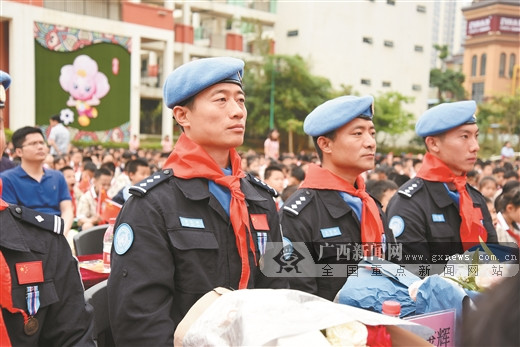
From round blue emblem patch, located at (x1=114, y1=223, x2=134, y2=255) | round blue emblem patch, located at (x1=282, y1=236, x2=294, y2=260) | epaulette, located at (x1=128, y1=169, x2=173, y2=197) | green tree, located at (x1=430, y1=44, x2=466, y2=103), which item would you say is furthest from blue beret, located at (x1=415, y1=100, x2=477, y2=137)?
green tree, located at (x1=430, y1=44, x2=466, y2=103)

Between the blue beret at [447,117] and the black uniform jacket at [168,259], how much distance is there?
154cm

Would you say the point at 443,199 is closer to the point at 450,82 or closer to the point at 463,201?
the point at 463,201

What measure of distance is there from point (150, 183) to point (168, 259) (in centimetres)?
29

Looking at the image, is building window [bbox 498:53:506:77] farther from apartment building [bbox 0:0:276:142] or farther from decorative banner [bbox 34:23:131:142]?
decorative banner [bbox 34:23:131:142]

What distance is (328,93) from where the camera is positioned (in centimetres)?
2606

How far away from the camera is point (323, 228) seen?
2.54 metres

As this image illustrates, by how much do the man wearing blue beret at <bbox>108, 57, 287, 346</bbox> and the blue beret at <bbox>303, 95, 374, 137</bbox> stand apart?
2.22 feet

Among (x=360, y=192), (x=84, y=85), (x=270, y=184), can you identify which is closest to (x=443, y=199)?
(x=360, y=192)

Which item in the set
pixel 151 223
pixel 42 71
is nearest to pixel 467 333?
pixel 151 223

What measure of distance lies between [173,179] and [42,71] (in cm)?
1756

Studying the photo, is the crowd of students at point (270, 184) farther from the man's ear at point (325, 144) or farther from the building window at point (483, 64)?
the building window at point (483, 64)

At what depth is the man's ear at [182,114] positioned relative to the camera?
6.71 ft

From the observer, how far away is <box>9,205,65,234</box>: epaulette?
1.80 m

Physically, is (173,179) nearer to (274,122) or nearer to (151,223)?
(151,223)
